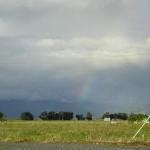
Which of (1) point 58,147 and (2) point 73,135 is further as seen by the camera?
(2) point 73,135

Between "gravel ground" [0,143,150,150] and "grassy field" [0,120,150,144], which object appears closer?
"gravel ground" [0,143,150,150]

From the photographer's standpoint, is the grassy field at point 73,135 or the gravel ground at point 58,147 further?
the grassy field at point 73,135

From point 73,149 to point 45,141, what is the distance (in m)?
6.49

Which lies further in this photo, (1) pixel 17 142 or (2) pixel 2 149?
(1) pixel 17 142

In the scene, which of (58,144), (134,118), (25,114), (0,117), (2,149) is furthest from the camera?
(25,114)

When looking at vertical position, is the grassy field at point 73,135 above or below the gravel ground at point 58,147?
above

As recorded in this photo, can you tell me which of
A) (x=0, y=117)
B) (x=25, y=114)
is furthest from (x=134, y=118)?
(x=25, y=114)

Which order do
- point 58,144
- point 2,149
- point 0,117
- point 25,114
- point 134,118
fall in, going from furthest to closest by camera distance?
point 25,114 < point 0,117 < point 134,118 < point 58,144 < point 2,149

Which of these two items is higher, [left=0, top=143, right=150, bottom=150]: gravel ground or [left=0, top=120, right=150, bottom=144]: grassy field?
[left=0, top=120, right=150, bottom=144]: grassy field

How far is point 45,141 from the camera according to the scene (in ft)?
139

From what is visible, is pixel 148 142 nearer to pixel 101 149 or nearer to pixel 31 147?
pixel 101 149

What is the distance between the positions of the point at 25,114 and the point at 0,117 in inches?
1386

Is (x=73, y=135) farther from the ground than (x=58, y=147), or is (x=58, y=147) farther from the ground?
(x=73, y=135)

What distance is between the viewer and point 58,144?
133ft
